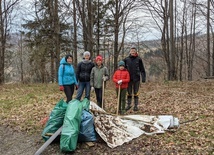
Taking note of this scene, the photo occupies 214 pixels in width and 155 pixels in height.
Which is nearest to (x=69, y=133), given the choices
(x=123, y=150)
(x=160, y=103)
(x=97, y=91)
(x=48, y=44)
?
(x=123, y=150)

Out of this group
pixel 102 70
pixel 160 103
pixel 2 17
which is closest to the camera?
pixel 102 70

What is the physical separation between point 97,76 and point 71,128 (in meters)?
2.60

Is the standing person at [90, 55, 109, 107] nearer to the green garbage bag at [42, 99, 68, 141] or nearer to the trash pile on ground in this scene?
the trash pile on ground

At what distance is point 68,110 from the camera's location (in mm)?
5023

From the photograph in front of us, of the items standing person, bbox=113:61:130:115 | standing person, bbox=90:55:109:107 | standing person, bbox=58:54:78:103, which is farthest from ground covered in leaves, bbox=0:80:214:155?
standing person, bbox=90:55:109:107

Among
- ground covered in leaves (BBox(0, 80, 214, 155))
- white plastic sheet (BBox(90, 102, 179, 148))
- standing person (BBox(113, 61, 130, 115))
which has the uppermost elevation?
standing person (BBox(113, 61, 130, 115))

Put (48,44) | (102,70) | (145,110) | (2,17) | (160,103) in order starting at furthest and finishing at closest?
(2,17) < (48,44) < (160,103) < (145,110) < (102,70)

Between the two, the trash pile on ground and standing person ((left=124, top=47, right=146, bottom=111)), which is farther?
standing person ((left=124, top=47, right=146, bottom=111))

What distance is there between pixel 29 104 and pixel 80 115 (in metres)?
5.19

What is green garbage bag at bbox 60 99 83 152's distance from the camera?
4520 millimetres

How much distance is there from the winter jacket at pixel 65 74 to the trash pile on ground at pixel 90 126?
5.12 feet

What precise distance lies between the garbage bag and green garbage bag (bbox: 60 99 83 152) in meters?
0.15

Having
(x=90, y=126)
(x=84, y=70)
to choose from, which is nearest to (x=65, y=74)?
(x=84, y=70)

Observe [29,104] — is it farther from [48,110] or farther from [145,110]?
[145,110]
